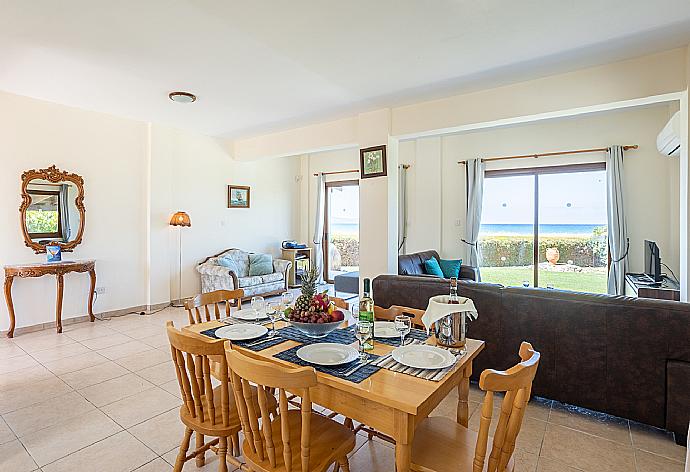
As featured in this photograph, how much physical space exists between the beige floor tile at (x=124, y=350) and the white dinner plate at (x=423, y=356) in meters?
3.40

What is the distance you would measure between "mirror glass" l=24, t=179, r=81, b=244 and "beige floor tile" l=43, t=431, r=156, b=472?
355cm

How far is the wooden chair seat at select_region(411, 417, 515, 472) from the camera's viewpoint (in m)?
1.50

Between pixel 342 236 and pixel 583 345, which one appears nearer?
pixel 583 345

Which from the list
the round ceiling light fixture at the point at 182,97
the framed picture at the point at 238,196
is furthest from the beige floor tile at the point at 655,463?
the framed picture at the point at 238,196

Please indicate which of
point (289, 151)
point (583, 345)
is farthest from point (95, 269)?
point (583, 345)

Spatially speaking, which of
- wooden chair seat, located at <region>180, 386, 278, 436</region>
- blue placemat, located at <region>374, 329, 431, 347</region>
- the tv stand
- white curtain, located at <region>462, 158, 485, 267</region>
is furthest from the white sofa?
the tv stand

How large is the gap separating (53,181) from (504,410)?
5688 mm

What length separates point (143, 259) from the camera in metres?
5.82

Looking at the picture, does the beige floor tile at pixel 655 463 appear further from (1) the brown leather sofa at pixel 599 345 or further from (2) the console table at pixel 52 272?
(2) the console table at pixel 52 272

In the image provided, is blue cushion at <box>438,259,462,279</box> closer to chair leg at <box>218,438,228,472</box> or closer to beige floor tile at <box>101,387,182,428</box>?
beige floor tile at <box>101,387,182,428</box>

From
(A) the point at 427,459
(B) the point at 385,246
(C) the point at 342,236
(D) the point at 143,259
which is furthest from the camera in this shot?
(C) the point at 342,236

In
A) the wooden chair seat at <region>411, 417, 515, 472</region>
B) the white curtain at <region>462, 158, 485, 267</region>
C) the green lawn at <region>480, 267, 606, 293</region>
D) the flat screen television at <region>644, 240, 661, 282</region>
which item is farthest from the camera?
the white curtain at <region>462, 158, 485, 267</region>

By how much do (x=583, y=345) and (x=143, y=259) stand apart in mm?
5751

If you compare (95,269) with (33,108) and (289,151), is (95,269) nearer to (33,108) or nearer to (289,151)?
(33,108)
